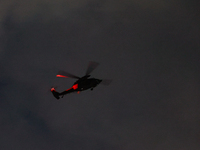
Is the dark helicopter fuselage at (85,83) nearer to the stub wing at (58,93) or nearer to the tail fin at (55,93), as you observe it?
the stub wing at (58,93)

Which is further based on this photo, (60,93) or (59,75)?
(60,93)

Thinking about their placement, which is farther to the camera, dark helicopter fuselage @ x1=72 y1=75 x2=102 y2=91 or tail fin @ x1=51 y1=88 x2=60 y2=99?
tail fin @ x1=51 y1=88 x2=60 y2=99

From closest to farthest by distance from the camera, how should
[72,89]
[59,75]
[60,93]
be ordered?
1. [59,75]
2. [72,89]
3. [60,93]

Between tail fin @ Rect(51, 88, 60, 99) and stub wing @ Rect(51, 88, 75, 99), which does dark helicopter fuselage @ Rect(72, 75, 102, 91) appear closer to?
stub wing @ Rect(51, 88, 75, 99)

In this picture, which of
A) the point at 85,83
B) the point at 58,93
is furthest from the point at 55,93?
the point at 85,83

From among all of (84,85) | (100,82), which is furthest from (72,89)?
(100,82)

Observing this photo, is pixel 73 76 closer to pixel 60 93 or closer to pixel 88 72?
pixel 88 72

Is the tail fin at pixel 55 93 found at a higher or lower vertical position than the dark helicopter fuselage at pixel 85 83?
higher

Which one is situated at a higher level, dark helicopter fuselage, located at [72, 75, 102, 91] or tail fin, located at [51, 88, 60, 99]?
tail fin, located at [51, 88, 60, 99]

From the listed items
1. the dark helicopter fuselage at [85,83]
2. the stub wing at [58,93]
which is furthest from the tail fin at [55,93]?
the dark helicopter fuselage at [85,83]

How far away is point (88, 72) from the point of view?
238 ft

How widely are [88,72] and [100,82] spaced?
5.94 meters

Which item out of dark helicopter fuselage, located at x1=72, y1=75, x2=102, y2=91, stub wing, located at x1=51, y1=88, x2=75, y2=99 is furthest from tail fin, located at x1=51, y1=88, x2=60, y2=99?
dark helicopter fuselage, located at x1=72, y1=75, x2=102, y2=91

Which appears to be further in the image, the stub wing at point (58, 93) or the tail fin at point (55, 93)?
the tail fin at point (55, 93)
